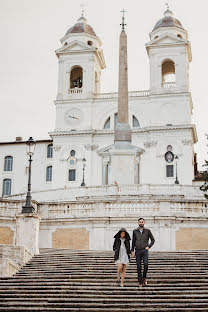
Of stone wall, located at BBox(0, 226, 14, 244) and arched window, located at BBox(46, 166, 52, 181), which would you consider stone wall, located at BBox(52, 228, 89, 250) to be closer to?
stone wall, located at BBox(0, 226, 14, 244)

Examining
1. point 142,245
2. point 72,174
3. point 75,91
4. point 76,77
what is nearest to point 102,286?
point 142,245

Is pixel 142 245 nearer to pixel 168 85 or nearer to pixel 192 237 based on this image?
pixel 192 237

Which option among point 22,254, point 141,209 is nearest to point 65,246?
point 141,209

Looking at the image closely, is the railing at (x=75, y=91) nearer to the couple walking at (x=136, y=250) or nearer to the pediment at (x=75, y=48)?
the pediment at (x=75, y=48)

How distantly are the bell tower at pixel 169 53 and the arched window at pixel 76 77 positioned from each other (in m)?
8.62

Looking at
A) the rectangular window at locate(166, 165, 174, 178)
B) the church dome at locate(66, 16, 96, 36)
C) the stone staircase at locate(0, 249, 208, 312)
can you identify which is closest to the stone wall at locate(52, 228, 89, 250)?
the stone staircase at locate(0, 249, 208, 312)

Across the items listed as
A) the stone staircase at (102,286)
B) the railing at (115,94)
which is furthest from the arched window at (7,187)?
the stone staircase at (102,286)

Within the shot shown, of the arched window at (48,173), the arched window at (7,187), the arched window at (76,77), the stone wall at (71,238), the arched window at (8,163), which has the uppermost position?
the arched window at (76,77)

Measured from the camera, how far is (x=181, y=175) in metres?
57.8

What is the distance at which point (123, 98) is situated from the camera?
4494 centimetres

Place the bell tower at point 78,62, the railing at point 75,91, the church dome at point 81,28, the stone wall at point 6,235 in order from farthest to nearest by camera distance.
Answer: the church dome at point 81,28 < the railing at point 75,91 < the bell tower at point 78,62 < the stone wall at point 6,235

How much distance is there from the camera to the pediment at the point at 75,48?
2579 inches

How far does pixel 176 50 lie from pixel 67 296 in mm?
53153

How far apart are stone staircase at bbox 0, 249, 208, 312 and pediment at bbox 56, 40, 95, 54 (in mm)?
50555
